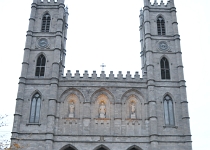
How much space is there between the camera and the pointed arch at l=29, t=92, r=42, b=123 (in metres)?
33.1

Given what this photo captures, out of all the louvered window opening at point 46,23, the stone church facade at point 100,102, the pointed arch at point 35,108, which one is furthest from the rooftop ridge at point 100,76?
the louvered window opening at point 46,23

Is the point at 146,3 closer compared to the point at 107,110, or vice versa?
the point at 107,110

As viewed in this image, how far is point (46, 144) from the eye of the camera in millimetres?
31094

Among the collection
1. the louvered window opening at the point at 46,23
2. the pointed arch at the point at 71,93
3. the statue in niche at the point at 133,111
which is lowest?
the statue in niche at the point at 133,111

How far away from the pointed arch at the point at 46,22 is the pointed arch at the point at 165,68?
14.7 metres

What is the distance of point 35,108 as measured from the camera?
33.6 meters

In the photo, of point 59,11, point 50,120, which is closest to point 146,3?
point 59,11

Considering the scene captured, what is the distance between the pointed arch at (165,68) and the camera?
36.0m

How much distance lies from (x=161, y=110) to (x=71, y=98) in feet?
33.2

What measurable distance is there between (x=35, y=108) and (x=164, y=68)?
616 inches

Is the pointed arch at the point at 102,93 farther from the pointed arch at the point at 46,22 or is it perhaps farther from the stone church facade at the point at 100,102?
the pointed arch at the point at 46,22

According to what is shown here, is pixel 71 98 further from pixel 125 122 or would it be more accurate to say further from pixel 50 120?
pixel 125 122

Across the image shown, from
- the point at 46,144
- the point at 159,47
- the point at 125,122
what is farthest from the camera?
the point at 159,47

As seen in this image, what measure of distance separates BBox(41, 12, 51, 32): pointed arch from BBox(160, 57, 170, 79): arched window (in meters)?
14.7
